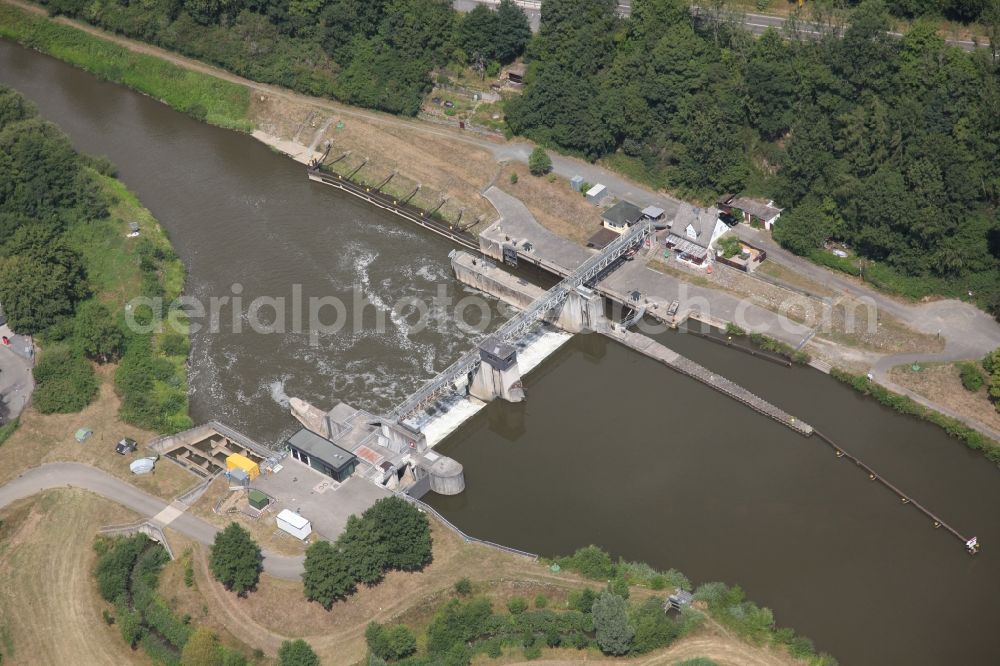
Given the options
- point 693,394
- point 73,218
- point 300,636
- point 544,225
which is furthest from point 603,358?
point 73,218

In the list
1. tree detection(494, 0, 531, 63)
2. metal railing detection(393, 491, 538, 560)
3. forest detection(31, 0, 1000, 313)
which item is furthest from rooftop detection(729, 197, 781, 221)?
metal railing detection(393, 491, 538, 560)

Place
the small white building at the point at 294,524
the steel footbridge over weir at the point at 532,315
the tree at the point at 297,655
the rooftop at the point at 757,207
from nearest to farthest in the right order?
the tree at the point at 297,655, the small white building at the point at 294,524, the steel footbridge over weir at the point at 532,315, the rooftop at the point at 757,207

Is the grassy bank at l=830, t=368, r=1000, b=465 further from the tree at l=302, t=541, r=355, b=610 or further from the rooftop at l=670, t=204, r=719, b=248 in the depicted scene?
the tree at l=302, t=541, r=355, b=610

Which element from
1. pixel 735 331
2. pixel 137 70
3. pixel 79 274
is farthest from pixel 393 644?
pixel 137 70

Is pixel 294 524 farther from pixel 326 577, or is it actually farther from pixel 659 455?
pixel 659 455

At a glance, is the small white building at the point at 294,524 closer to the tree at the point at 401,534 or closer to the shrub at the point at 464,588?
the tree at the point at 401,534

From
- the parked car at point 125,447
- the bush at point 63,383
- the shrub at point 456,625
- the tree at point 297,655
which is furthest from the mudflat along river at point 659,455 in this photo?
the tree at point 297,655

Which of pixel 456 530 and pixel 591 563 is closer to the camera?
pixel 591 563
